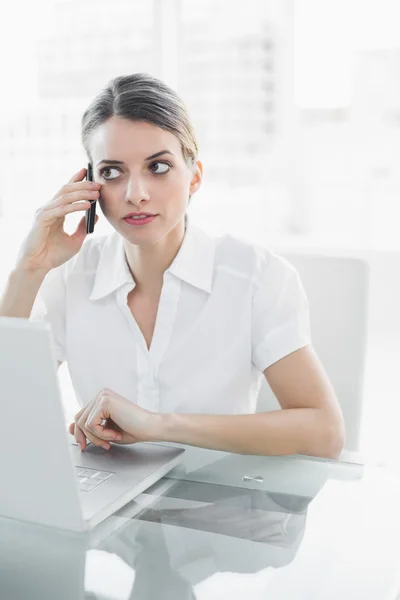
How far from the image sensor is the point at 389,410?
3.89m

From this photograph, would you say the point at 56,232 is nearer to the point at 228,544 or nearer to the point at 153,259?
the point at 153,259

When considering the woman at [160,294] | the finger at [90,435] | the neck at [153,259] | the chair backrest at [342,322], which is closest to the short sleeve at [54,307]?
the woman at [160,294]

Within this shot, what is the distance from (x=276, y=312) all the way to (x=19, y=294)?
0.53 m

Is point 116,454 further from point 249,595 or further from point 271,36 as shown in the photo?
point 271,36

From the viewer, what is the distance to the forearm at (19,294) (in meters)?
1.60

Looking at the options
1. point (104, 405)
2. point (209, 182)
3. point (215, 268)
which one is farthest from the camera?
point (209, 182)

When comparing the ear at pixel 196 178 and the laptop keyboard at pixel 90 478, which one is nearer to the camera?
the laptop keyboard at pixel 90 478

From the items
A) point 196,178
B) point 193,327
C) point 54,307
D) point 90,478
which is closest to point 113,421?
point 90,478

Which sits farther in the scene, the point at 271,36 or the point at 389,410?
the point at 271,36

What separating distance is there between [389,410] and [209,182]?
1841 mm

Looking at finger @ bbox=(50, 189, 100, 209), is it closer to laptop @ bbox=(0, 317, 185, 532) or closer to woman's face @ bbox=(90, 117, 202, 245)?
woman's face @ bbox=(90, 117, 202, 245)

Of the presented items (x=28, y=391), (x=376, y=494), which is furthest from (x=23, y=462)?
(x=376, y=494)

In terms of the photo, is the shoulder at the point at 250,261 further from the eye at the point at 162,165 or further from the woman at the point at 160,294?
the eye at the point at 162,165

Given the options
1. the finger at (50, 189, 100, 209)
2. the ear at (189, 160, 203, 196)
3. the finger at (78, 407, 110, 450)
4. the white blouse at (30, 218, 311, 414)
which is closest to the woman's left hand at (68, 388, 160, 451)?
the finger at (78, 407, 110, 450)
